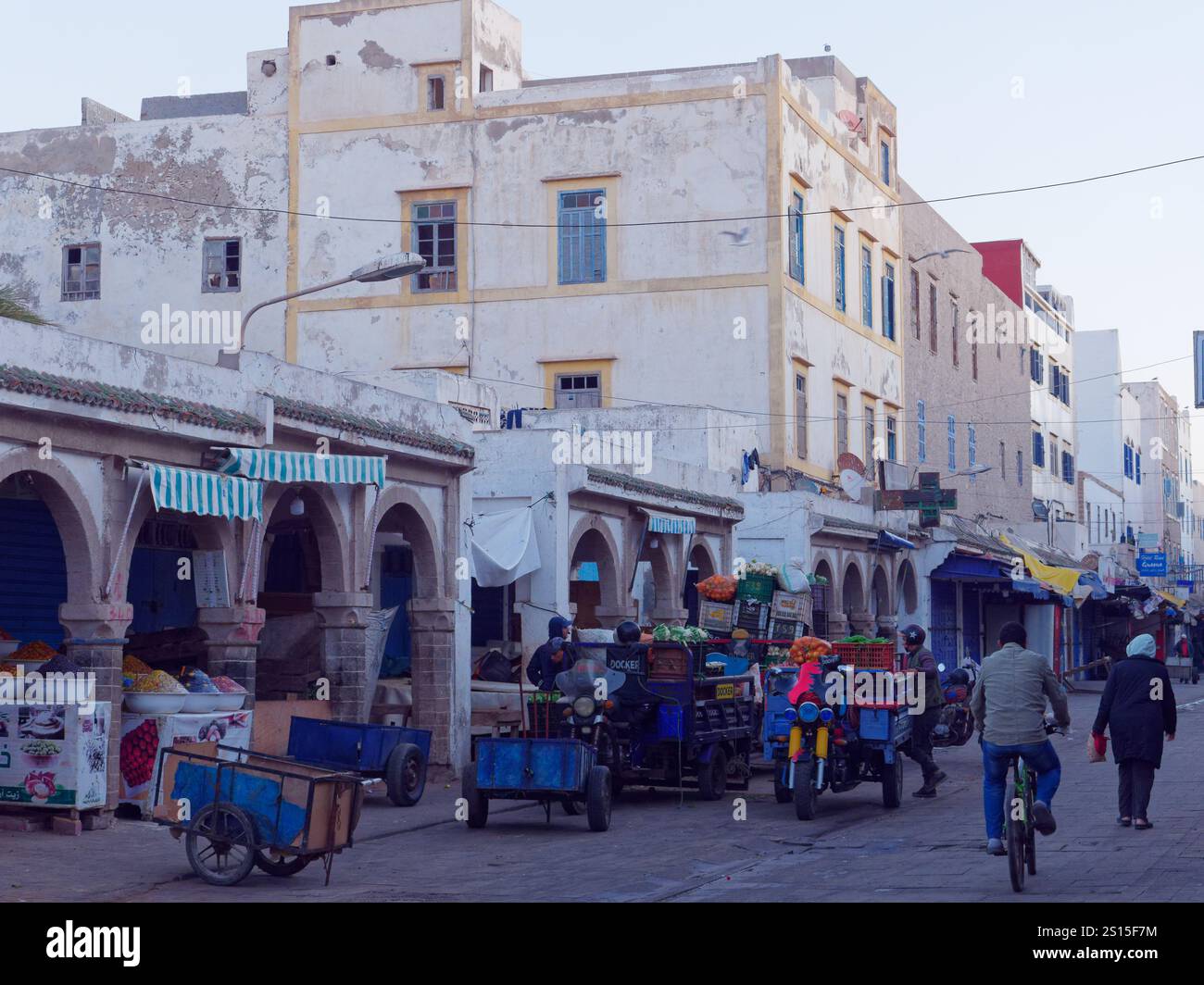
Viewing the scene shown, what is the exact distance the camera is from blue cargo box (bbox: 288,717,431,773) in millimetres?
16672

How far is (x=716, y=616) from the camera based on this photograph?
75.6 ft

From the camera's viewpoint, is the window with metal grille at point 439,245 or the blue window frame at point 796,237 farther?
the window with metal grille at point 439,245

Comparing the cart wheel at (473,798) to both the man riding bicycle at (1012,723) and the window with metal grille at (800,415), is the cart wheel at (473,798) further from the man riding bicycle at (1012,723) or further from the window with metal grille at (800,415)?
the window with metal grille at (800,415)

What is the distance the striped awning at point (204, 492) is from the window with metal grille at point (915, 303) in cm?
2972

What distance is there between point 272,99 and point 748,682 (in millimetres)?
22141

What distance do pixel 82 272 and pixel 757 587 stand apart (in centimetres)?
1977

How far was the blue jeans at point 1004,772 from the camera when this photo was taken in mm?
11539

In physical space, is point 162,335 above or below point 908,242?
below

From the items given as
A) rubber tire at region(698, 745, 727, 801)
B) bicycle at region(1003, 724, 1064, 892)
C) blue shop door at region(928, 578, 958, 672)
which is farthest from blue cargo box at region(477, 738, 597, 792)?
blue shop door at region(928, 578, 958, 672)

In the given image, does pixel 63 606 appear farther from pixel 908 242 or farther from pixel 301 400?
pixel 908 242

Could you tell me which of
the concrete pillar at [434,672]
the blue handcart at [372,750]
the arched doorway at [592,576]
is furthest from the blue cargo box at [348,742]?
the arched doorway at [592,576]

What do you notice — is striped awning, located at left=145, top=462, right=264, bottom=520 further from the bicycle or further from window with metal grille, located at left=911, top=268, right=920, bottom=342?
window with metal grille, located at left=911, top=268, right=920, bottom=342
